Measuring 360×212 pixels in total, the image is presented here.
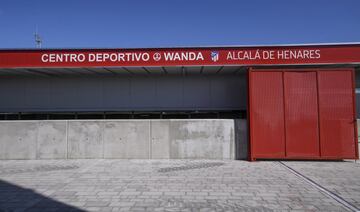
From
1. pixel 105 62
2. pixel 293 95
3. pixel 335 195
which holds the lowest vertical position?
pixel 335 195

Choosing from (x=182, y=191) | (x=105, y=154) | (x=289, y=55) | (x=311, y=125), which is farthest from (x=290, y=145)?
(x=105, y=154)

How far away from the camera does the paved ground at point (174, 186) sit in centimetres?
618

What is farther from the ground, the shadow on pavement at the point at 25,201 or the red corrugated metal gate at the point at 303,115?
the red corrugated metal gate at the point at 303,115

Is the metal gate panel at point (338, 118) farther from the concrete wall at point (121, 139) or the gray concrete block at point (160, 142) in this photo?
the gray concrete block at point (160, 142)

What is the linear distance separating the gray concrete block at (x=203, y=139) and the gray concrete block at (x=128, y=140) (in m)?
1.01

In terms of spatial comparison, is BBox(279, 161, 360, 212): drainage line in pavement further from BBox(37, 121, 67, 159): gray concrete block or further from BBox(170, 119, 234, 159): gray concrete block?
BBox(37, 121, 67, 159): gray concrete block

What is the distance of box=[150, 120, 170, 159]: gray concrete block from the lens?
12047 mm

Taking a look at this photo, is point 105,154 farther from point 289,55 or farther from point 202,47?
point 289,55

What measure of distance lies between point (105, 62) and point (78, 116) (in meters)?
3.48

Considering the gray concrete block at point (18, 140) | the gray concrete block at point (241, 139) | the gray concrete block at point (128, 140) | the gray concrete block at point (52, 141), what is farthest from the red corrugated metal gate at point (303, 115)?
the gray concrete block at point (18, 140)

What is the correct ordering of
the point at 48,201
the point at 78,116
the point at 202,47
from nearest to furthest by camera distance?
the point at 48,201 < the point at 202,47 < the point at 78,116

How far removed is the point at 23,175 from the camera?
914cm

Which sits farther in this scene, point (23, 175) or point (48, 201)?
point (23, 175)

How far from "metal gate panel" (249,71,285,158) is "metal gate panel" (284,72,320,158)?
0.21 m
